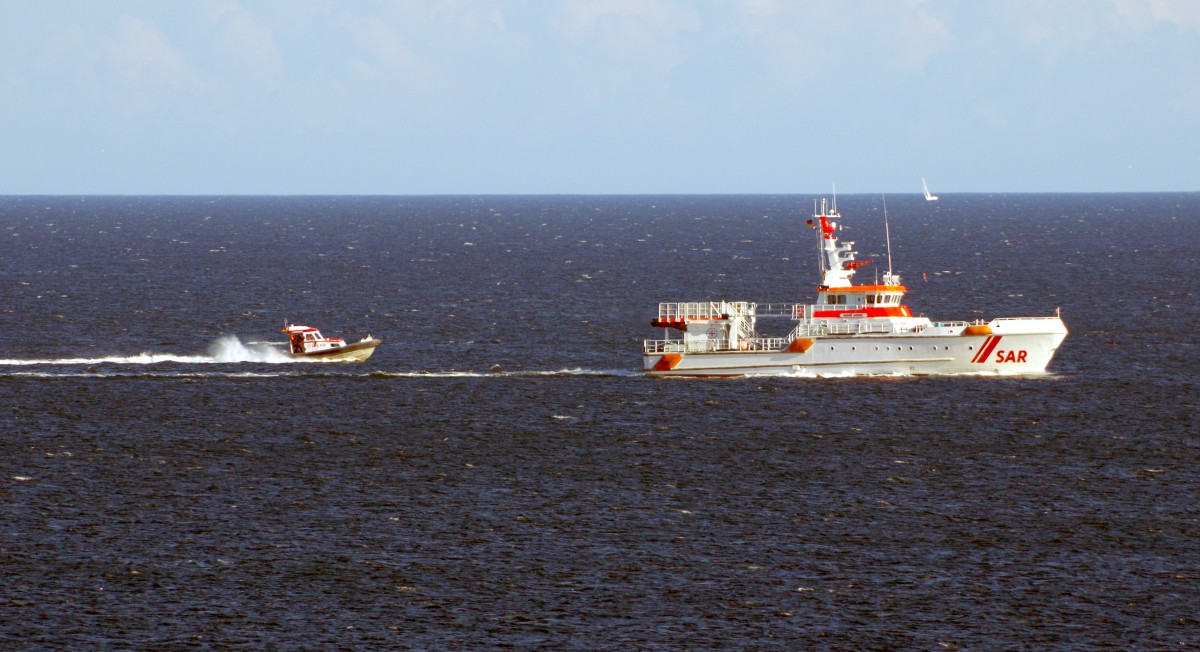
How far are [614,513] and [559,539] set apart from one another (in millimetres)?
4469

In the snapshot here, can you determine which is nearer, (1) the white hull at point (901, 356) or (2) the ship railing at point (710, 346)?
(1) the white hull at point (901, 356)

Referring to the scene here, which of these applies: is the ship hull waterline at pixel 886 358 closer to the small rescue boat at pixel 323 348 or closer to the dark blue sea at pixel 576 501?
the dark blue sea at pixel 576 501

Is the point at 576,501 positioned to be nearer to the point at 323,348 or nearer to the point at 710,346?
the point at 710,346

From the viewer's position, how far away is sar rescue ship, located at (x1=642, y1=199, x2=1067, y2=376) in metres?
91.6

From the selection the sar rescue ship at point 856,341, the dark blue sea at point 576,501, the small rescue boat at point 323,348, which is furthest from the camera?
the small rescue boat at point 323,348

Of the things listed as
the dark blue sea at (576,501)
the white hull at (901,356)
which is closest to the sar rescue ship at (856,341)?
the white hull at (901,356)

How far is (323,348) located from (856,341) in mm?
34477

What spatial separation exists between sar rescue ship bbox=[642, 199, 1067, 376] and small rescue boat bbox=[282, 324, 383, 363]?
1953 cm

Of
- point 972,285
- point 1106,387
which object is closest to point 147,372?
point 1106,387

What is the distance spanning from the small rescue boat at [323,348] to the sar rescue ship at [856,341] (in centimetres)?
1953

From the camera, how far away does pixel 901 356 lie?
9194 centimetres

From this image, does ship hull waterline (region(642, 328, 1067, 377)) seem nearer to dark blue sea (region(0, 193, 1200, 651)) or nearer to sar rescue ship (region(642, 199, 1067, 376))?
sar rescue ship (region(642, 199, 1067, 376))

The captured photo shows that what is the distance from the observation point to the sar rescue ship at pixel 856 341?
91625 millimetres

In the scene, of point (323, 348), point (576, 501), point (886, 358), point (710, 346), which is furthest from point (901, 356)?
point (323, 348)
